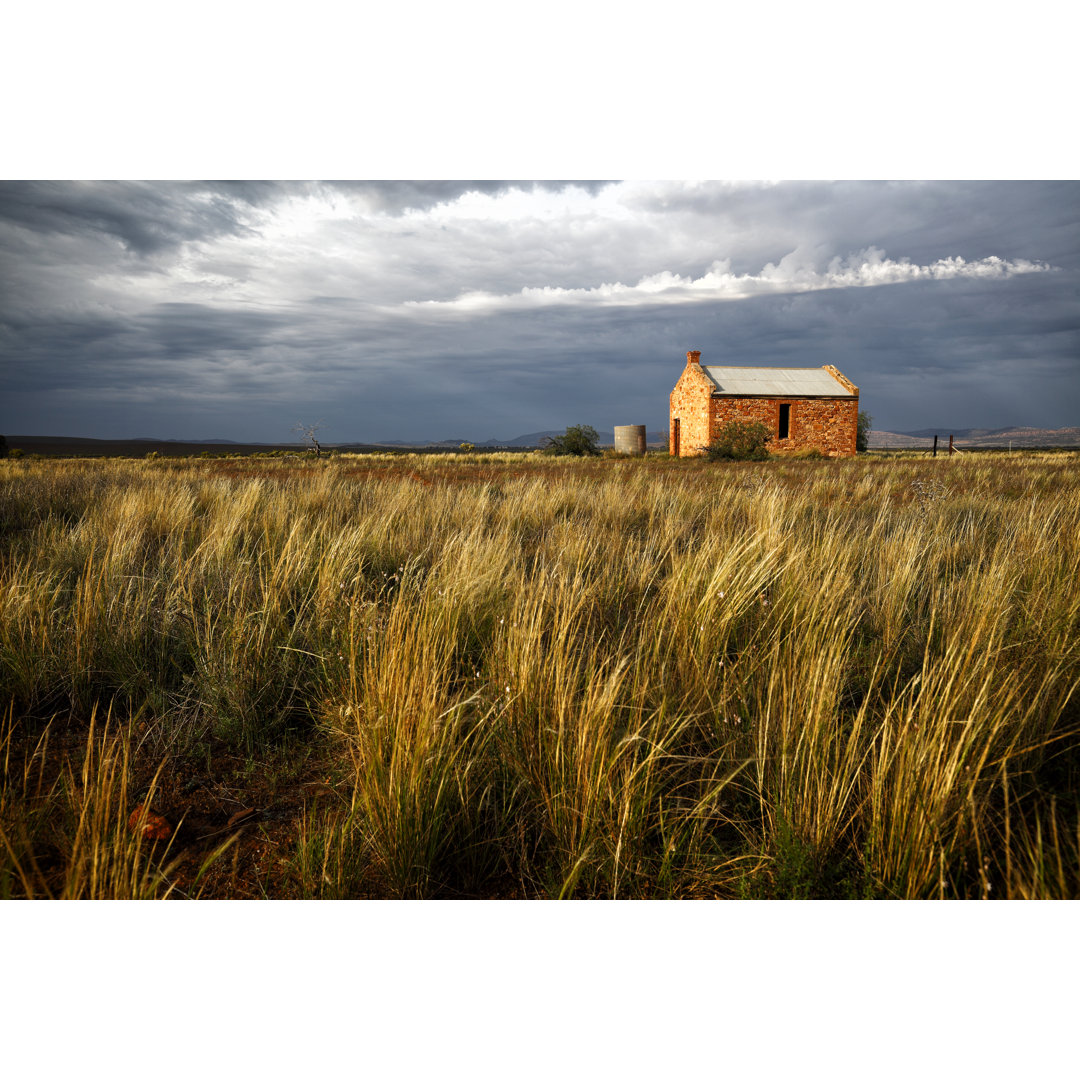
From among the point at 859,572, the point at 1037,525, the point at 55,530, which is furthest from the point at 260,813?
the point at 1037,525

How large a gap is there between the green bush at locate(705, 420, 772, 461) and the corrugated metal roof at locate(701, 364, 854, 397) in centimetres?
349

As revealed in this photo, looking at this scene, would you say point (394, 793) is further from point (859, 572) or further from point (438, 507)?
point (438, 507)

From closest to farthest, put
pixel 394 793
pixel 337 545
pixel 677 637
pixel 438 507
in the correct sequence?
pixel 394 793 < pixel 677 637 < pixel 337 545 < pixel 438 507

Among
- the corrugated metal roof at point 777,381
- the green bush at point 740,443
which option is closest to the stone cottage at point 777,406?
the corrugated metal roof at point 777,381

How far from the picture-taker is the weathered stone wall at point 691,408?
29828 mm

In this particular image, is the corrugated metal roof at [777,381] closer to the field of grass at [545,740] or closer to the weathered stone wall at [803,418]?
the weathered stone wall at [803,418]

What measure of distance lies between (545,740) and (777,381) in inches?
1309

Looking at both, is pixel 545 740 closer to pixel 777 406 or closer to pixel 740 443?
pixel 740 443

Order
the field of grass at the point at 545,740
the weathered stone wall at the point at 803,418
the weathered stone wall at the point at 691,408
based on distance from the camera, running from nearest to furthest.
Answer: the field of grass at the point at 545,740 → the weathered stone wall at the point at 803,418 → the weathered stone wall at the point at 691,408

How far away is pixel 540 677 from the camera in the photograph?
1820 millimetres

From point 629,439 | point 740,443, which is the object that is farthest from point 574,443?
point 740,443

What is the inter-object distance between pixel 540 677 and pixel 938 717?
1.12m

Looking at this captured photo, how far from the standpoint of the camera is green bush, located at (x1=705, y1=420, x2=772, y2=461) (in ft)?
80.3

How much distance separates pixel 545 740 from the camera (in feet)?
5.71
